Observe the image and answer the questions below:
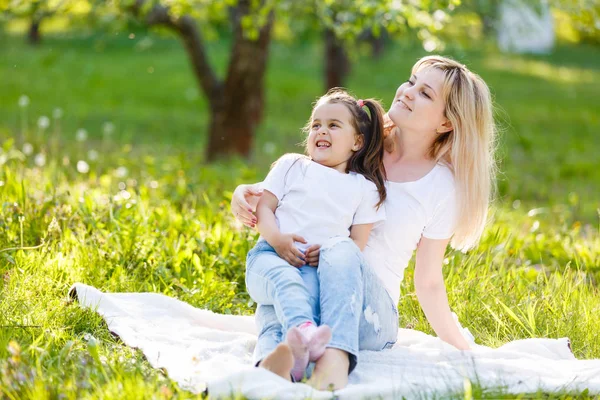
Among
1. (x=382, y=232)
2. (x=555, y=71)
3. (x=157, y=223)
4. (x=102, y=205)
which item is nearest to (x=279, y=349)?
(x=382, y=232)

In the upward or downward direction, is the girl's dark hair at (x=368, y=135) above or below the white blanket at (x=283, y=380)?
above

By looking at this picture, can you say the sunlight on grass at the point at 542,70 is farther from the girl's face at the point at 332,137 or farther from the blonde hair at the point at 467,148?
the girl's face at the point at 332,137

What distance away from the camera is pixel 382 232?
126 inches

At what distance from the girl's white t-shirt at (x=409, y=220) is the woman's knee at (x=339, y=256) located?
1.10ft

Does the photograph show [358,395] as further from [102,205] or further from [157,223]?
[102,205]

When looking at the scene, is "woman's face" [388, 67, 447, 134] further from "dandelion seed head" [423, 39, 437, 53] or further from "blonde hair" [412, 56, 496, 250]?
"dandelion seed head" [423, 39, 437, 53]

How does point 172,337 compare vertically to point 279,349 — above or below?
below

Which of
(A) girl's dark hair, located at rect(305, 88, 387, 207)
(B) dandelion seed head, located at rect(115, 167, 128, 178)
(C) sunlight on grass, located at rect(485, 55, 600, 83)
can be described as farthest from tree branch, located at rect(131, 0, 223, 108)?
(C) sunlight on grass, located at rect(485, 55, 600, 83)

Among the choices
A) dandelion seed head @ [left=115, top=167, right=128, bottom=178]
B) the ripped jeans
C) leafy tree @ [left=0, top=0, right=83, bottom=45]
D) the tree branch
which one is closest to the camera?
the ripped jeans

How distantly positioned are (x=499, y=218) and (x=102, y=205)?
254 centimetres

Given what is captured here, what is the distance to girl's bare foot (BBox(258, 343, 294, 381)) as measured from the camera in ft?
8.16

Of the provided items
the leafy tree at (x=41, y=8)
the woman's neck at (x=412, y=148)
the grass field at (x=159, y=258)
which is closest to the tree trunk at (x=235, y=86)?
the grass field at (x=159, y=258)

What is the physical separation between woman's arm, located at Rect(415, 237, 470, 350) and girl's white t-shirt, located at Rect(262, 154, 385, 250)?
0.26m

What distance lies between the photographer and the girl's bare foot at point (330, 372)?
2.59m
